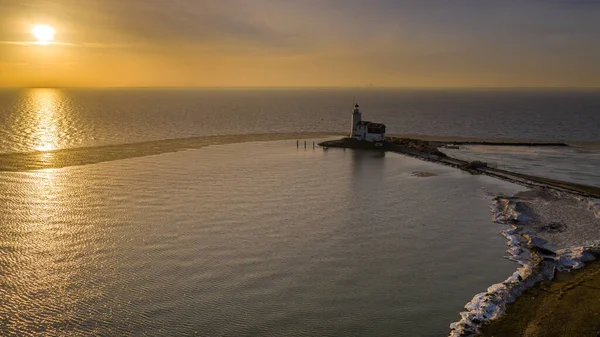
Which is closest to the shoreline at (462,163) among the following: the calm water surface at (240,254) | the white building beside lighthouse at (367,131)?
the white building beside lighthouse at (367,131)

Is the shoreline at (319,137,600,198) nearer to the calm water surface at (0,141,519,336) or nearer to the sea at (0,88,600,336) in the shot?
the sea at (0,88,600,336)

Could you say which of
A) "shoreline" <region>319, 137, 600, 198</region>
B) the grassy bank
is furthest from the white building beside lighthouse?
the grassy bank

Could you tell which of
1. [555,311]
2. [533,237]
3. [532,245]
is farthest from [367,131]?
[555,311]

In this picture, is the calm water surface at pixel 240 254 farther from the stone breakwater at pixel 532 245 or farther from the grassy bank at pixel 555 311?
the grassy bank at pixel 555 311

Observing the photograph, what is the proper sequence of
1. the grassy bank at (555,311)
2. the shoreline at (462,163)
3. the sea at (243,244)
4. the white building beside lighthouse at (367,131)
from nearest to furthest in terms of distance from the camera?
the grassy bank at (555,311)
the sea at (243,244)
the shoreline at (462,163)
the white building beside lighthouse at (367,131)

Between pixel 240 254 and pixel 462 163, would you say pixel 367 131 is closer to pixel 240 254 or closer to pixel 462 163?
pixel 462 163

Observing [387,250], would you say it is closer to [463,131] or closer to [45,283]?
[45,283]

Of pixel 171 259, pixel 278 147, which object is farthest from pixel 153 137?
pixel 171 259
